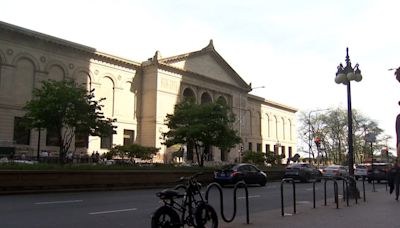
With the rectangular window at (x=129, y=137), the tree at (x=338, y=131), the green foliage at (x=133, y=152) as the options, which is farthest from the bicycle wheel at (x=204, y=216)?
the tree at (x=338, y=131)

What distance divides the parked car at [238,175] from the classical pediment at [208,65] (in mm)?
36217

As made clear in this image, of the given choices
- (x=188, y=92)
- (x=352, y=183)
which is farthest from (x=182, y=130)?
(x=188, y=92)

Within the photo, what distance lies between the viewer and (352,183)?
1684 cm

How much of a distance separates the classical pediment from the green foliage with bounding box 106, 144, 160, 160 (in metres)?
16.2

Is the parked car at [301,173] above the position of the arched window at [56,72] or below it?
below

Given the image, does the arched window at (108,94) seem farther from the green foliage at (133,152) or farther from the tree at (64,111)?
the tree at (64,111)

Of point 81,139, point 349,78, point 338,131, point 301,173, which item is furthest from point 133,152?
point 338,131

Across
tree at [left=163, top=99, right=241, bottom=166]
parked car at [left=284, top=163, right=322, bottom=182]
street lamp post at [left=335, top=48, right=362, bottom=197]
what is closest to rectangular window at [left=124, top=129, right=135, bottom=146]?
tree at [left=163, top=99, right=241, bottom=166]

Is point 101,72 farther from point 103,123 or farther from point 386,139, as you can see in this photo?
point 386,139

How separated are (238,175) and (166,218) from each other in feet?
66.8

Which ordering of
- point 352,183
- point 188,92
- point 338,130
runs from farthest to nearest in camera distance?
point 338,130 → point 188,92 → point 352,183

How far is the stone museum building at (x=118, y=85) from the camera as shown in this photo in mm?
49281

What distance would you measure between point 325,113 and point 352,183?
7996cm

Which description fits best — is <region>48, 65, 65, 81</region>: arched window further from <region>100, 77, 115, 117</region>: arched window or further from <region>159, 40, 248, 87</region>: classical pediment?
<region>159, 40, 248, 87</region>: classical pediment
